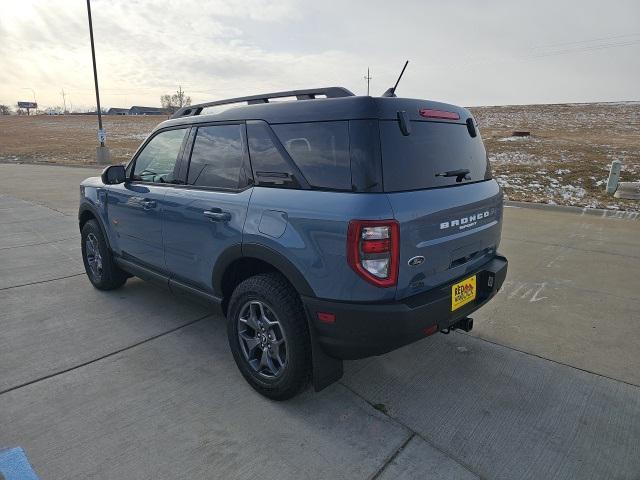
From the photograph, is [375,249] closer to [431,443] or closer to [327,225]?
[327,225]

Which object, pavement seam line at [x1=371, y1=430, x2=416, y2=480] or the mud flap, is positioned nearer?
pavement seam line at [x1=371, y1=430, x2=416, y2=480]

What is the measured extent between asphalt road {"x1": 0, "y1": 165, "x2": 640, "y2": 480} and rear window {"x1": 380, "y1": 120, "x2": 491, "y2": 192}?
4.42 feet

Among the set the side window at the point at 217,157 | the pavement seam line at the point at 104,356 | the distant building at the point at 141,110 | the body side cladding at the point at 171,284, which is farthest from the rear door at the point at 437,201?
the distant building at the point at 141,110

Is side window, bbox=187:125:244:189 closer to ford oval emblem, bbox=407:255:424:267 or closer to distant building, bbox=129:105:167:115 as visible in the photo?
ford oval emblem, bbox=407:255:424:267

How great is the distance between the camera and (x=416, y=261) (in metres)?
2.27

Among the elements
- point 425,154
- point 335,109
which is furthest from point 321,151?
A: point 425,154

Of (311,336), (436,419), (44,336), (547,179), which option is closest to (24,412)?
(44,336)

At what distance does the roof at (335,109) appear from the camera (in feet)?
7.34

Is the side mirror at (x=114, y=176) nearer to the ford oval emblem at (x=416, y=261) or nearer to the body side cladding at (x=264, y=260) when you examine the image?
the body side cladding at (x=264, y=260)

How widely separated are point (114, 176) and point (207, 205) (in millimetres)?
1501

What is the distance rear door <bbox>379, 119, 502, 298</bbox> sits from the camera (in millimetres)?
2232

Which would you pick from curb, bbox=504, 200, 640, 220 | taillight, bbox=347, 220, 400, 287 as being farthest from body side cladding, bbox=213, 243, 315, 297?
curb, bbox=504, 200, 640, 220

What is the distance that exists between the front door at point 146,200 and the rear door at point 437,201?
187 cm

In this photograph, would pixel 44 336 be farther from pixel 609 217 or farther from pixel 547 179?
pixel 547 179
